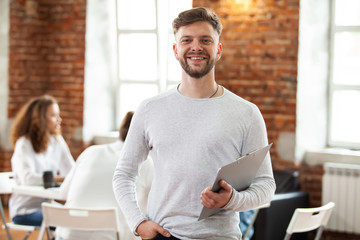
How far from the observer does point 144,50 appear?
6.34 meters

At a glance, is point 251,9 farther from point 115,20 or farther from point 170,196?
point 170,196

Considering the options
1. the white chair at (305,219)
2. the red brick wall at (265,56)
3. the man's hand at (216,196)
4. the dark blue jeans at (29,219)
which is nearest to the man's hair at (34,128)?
the dark blue jeans at (29,219)

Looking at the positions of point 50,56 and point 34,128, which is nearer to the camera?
point 34,128

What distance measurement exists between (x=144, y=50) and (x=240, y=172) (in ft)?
15.6

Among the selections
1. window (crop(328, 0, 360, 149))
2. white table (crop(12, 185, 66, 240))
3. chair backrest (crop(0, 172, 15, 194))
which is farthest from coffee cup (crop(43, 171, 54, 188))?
window (crop(328, 0, 360, 149))

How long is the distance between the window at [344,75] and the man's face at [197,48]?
3.76m

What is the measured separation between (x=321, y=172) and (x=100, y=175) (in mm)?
2634

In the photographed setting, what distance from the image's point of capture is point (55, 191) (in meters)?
A: 3.70

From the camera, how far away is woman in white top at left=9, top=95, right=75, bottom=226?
4.07 meters

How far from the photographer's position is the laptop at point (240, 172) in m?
1.64

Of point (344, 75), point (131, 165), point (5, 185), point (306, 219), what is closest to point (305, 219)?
point (306, 219)

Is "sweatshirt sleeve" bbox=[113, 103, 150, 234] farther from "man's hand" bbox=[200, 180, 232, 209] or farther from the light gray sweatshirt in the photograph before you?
"man's hand" bbox=[200, 180, 232, 209]

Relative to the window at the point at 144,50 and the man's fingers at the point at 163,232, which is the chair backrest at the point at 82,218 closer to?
the man's fingers at the point at 163,232

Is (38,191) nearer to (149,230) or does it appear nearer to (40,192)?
(40,192)
